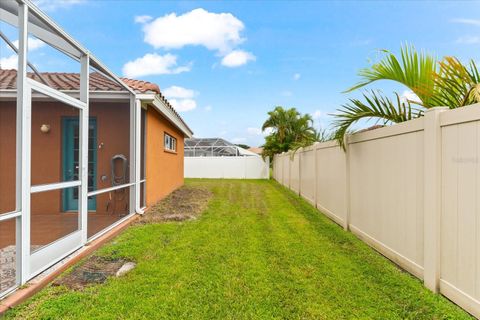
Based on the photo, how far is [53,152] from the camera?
6.45 meters

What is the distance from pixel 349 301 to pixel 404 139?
6.91ft

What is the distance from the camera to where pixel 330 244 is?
5.01m

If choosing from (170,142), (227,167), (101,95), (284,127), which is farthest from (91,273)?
(227,167)

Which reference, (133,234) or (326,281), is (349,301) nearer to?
(326,281)

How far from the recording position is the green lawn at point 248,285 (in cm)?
276

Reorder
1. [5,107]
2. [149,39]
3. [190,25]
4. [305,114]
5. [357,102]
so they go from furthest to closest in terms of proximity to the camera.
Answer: [305,114] → [149,39] → [190,25] → [5,107] → [357,102]

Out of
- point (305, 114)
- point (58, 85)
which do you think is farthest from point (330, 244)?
point (305, 114)

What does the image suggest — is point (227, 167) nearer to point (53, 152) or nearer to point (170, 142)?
point (170, 142)

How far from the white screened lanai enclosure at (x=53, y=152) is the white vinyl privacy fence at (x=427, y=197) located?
13.9 feet

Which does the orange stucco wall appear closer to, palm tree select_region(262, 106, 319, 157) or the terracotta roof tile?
the terracotta roof tile

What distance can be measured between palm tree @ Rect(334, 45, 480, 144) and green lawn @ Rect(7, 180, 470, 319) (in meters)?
2.14

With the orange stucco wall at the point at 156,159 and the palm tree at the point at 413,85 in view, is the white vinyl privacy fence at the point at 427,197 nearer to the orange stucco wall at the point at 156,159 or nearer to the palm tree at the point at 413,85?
the palm tree at the point at 413,85

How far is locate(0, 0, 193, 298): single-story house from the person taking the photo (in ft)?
10.4

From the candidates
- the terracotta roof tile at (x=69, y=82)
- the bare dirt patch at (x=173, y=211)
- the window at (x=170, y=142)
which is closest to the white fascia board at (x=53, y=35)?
the terracotta roof tile at (x=69, y=82)
